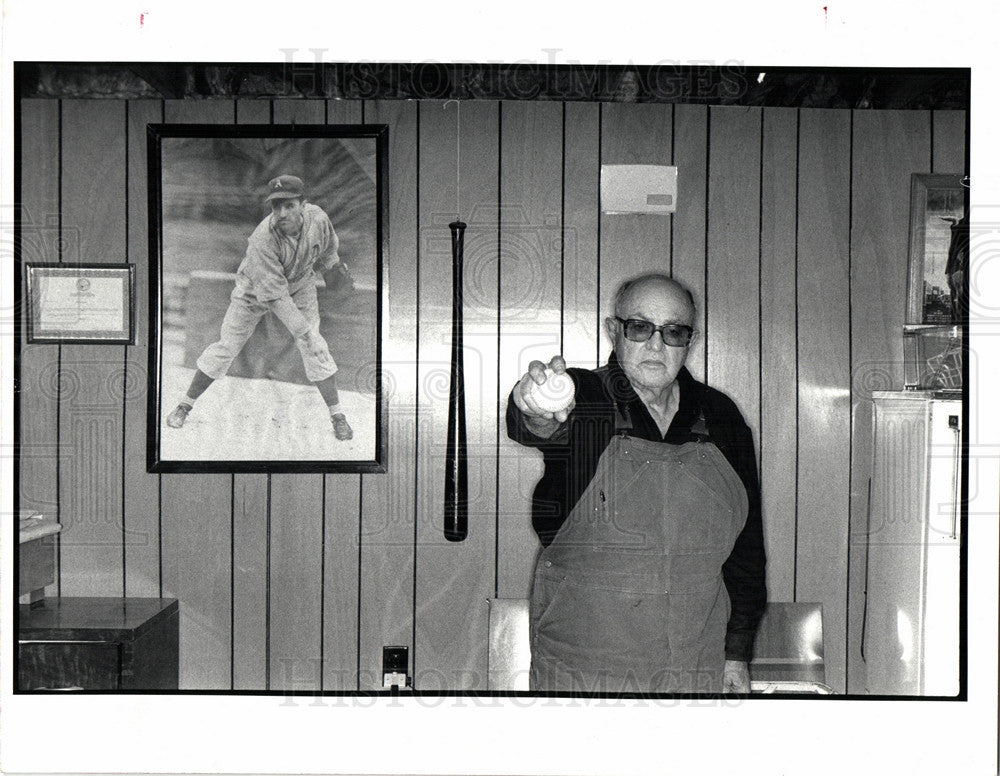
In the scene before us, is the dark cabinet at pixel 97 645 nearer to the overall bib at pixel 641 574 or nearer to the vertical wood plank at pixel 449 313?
the vertical wood plank at pixel 449 313

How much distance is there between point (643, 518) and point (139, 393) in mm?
768

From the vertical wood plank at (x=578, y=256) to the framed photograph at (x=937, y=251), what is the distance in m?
0.46

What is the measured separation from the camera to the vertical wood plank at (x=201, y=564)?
129 cm

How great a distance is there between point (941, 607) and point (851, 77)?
0.76m

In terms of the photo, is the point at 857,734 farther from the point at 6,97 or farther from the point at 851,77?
the point at 6,97

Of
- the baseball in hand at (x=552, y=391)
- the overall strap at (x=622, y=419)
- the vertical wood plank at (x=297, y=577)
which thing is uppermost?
the baseball in hand at (x=552, y=391)

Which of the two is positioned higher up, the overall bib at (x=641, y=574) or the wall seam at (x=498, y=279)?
the wall seam at (x=498, y=279)

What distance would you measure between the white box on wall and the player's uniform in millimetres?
412

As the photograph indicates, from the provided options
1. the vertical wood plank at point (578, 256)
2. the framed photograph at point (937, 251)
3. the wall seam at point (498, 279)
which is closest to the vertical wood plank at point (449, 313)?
the wall seam at point (498, 279)

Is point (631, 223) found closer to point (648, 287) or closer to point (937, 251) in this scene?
point (648, 287)

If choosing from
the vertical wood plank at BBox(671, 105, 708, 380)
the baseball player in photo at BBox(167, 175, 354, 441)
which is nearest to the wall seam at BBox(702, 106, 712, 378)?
the vertical wood plank at BBox(671, 105, 708, 380)

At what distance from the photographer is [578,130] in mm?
1268

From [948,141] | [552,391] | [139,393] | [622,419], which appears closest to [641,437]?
[622,419]

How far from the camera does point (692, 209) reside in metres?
1.28
